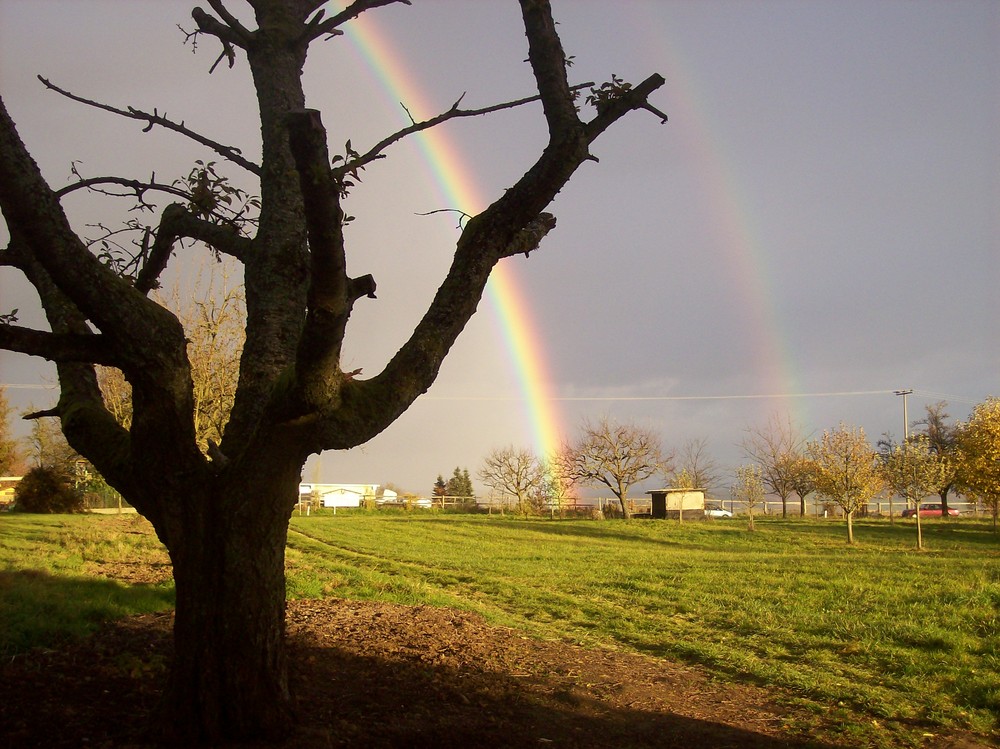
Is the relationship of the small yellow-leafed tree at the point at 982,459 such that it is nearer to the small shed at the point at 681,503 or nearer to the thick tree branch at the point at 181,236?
the small shed at the point at 681,503

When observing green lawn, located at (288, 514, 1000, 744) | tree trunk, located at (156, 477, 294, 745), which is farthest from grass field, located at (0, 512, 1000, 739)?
tree trunk, located at (156, 477, 294, 745)

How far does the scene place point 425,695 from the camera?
5.09m

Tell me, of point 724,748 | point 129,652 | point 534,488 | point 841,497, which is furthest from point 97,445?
point 534,488

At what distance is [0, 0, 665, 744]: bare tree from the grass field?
8.11 feet

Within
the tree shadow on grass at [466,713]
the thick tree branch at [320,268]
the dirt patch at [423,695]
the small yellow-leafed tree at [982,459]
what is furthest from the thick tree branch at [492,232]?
the small yellow-leafed tree at [982,459]

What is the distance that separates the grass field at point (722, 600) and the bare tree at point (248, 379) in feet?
8.11

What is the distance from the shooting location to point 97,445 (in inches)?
177

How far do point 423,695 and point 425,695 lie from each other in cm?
1

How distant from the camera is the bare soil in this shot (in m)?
4.27

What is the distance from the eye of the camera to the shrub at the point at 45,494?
2975 centimetres

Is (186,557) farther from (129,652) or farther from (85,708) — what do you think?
(129,652)

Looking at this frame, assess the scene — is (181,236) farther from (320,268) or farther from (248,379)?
(320,268)

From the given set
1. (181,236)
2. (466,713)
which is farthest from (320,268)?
(466,713)

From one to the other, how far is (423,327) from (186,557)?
5.95ft
